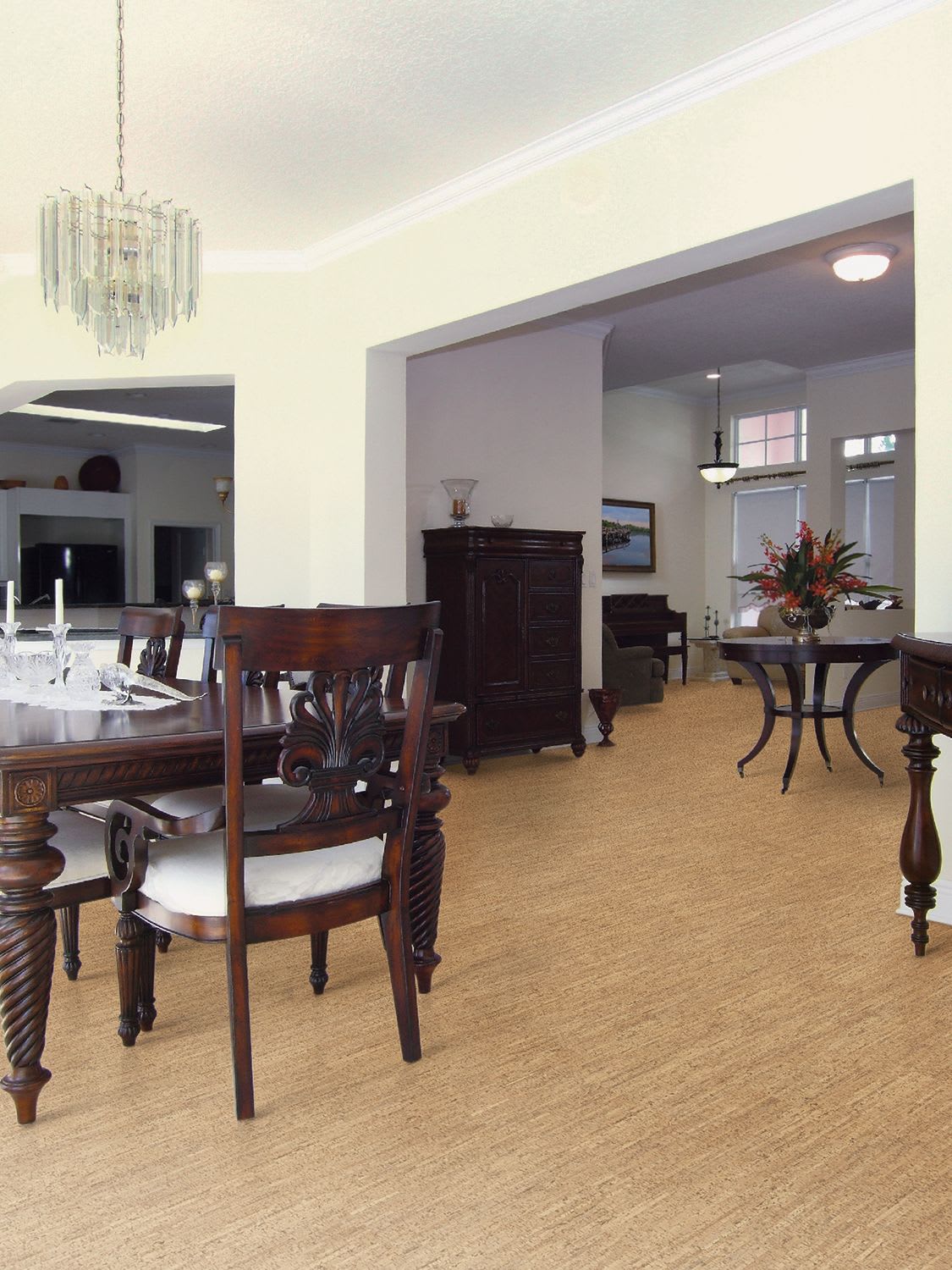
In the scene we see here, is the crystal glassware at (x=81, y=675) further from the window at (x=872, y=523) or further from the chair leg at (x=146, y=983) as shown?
the window at (x=872, y=523)

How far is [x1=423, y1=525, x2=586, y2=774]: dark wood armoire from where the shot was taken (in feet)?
18.8

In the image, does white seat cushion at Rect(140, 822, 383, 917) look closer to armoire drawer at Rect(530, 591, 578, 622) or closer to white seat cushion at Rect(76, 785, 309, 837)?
white seat cushion at Rect(76, 785, 309, 837)

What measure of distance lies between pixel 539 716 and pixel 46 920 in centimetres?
424

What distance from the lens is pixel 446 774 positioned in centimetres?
568

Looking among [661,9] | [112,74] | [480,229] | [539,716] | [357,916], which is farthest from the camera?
[539,716]

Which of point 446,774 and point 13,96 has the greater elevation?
point 13,96

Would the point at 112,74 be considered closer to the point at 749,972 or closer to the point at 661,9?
the point at 661,9

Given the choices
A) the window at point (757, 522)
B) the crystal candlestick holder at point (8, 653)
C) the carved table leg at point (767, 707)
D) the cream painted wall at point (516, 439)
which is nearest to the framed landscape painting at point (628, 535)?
the window at point (757, 522)

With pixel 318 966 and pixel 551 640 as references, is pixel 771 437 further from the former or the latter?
pixel 318 966

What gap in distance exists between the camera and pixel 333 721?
202 cm

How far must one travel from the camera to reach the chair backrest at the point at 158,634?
3.42 metres

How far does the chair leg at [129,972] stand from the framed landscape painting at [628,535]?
864 cm

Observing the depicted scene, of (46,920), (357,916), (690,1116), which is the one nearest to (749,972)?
(690,1116)

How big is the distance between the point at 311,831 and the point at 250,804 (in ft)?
1.47
